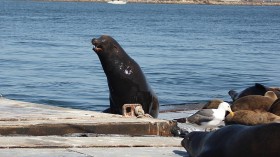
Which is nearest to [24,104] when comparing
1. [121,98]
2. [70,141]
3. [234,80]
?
[121,98]

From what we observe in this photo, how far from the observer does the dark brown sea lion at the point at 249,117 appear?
10.9m

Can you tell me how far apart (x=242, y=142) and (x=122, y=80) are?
5883 millimetres

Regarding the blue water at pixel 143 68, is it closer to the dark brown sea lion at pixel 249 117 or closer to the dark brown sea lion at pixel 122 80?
the dark brown sea lion at pixel 122 80

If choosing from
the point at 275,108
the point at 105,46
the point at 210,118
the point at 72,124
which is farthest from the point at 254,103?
the point at 72,124

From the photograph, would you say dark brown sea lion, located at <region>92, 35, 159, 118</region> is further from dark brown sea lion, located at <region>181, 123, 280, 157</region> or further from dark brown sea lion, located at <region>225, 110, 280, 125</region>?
dark brown sea lion, located at <region>181, 123, 280, 157</region>

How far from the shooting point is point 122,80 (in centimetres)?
1178

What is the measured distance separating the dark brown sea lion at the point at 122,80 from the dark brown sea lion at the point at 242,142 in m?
4.95

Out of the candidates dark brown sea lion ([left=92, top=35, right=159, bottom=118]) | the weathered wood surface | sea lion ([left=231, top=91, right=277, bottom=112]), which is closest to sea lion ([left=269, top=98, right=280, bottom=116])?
sea lion ([left=231, top=91, right=277, bottom=112])

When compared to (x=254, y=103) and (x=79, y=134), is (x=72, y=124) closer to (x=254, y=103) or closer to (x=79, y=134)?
(x=79, y=134)

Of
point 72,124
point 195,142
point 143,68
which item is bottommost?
point 143,68

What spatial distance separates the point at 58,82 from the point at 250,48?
22411 millimetres

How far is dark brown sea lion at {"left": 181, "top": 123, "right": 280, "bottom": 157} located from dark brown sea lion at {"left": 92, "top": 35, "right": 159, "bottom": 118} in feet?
16.2

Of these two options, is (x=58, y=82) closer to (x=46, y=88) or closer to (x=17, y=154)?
(x=46, y=88)

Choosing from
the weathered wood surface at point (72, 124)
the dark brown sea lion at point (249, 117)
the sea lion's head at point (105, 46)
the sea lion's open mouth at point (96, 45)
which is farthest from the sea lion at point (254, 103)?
the weathered wood surface at point (72, 124)
